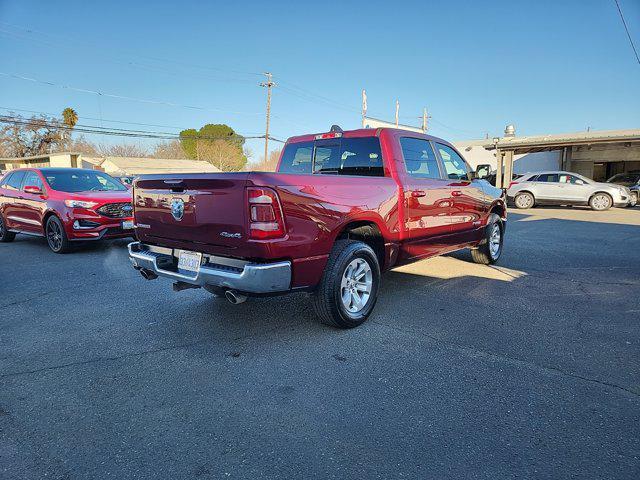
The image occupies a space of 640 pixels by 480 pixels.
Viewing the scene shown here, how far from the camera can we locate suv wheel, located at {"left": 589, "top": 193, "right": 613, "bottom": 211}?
1744cm

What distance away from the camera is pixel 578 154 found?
27734mm

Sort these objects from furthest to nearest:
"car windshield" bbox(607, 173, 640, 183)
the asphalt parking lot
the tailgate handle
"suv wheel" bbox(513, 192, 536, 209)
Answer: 1. "car windshield" bbox(607, 173, 640, 183)
2. "suv wheel" bbox(513, 192, 536, 209)
3. the tailgate handle
4. the asphalt parking lot

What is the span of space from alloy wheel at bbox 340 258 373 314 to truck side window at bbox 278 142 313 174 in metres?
1.73

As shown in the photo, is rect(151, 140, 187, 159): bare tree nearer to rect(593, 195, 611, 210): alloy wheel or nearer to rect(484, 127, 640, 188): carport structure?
rect(484, 127, 640, 188): carport structure

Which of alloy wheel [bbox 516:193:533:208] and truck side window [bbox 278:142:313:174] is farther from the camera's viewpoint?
alloy wheel [bbox 516:193:533:208]

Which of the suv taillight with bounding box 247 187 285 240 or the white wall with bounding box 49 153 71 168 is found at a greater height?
the white wall with bounding box 49 153 71 168

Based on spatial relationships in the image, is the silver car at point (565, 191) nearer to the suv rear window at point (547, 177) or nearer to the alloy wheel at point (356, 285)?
the suv rear window at point (547, 177)

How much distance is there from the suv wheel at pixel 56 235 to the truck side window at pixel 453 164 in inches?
260

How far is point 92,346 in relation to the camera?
367cm

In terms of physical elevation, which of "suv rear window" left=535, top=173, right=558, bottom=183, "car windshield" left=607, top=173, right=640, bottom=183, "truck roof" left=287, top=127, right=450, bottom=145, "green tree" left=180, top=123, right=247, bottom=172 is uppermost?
"green tree" left=180, top=123, right=247, bottom=172

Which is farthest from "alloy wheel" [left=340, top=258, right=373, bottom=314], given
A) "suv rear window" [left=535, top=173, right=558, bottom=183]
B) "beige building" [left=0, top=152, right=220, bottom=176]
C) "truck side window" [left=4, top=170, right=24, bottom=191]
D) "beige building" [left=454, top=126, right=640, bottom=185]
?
"beige building" [left=0, top=152, right=220, bottom=176]

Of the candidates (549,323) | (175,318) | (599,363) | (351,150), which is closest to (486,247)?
(549,323)

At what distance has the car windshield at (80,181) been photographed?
331 inches

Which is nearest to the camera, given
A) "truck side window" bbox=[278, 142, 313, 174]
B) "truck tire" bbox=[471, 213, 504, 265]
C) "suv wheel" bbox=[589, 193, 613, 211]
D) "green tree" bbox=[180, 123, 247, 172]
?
"truck side window" bbox=[278, 142, 313, 174]
